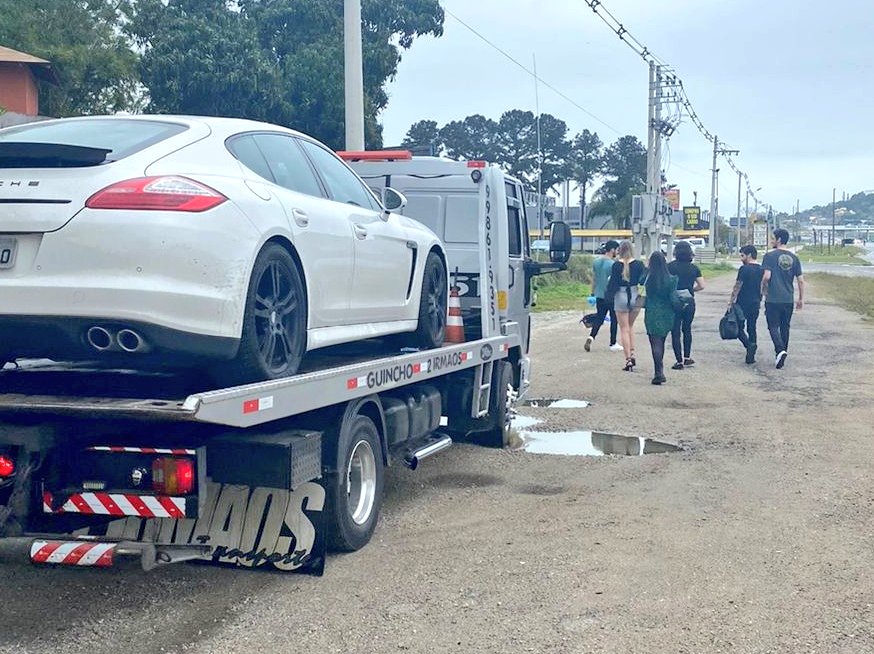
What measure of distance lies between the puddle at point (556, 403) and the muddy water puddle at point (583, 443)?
56.6 inches

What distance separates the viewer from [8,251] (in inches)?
177

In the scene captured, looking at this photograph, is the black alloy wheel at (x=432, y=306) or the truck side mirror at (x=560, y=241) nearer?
the black alloy wheel at (x=432, y=306)

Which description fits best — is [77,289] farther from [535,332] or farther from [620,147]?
[620,147]

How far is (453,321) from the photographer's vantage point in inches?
337

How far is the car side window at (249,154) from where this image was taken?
5.33 m

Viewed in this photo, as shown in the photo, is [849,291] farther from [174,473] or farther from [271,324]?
[174,473]

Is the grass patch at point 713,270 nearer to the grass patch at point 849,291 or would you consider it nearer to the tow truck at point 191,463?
the grass patch at point 849,291

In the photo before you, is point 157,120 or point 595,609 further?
point 157,120

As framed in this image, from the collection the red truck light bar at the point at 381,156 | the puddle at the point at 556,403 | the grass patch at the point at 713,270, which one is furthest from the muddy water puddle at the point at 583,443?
the grass patch at the point at 713,270

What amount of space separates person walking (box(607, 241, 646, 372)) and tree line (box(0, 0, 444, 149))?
638 inches

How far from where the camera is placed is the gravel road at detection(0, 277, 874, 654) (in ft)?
15.1

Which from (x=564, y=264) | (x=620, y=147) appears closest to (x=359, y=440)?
(x=564, y=264)

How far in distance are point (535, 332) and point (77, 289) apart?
1714 centimetres

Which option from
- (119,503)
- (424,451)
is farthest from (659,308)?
(119,503)
